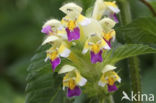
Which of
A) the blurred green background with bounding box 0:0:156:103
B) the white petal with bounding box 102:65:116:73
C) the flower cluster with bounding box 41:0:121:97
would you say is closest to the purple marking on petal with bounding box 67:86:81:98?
the flower cluster with bounding box 41:0:121:97

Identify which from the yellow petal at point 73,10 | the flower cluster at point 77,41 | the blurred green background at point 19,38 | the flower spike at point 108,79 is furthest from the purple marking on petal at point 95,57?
the blurred green background at point 19,38

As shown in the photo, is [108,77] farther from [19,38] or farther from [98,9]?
[19,38]

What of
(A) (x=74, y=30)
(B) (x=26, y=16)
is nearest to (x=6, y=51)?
(B) (x=26, y=16)

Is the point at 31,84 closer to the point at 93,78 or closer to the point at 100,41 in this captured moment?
the point at 93,78

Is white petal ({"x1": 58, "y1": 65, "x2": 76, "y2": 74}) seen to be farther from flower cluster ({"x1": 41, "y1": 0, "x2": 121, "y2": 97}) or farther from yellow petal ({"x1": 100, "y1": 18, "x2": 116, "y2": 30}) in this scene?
yellow petal ({"x1": 100, "y1": 18, "x2": 116, "y2": 30})

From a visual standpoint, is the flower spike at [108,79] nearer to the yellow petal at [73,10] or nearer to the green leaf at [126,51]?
the green leaf at [126,51]

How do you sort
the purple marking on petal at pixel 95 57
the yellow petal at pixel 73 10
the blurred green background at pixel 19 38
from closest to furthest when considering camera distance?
the purple marking on petal at pixel 95 57 < the yellow petal at pixel 73 10 < the blurred green background at pixel 19 38
